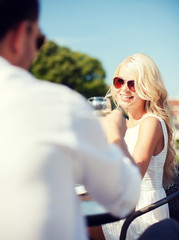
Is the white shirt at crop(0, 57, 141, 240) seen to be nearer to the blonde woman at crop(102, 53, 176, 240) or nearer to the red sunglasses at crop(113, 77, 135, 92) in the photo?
the blonde woman at crop(102, 53, 176, 240)

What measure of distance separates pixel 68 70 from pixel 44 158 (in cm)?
3780

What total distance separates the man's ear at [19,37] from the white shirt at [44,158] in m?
0.11

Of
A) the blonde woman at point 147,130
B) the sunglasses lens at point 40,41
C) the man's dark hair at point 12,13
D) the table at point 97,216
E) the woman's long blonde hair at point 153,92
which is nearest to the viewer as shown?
the man's dark hair at point 12,13

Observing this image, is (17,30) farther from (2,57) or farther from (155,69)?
(155,69)

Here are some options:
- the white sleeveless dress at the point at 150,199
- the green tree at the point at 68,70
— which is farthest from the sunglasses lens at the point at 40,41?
the green tree at the point at 68,70

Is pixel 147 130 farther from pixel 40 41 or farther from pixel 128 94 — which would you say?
pixel 40 41

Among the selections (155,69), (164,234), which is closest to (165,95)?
(155,69)

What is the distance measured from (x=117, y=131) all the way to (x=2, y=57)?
61 centimetres

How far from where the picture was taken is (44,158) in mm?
790

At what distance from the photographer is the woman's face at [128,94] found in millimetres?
2474

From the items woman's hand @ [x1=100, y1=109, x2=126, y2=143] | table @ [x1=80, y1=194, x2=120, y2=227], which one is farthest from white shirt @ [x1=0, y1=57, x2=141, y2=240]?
table @ [x1=80, y1=194, x2=120, y2=227]

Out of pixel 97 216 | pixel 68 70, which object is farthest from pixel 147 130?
pixel 68 70

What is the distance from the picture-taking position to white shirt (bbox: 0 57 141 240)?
797mm

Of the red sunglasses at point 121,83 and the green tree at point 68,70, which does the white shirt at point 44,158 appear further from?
the green tree at point 68,70
